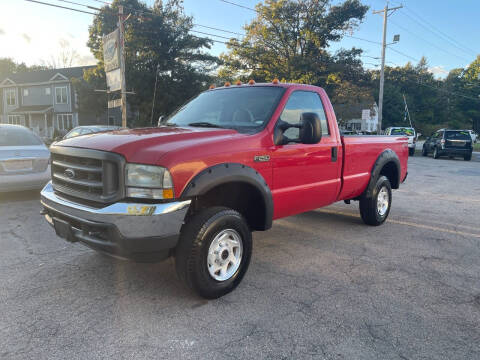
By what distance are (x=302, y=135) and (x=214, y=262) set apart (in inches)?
58.3

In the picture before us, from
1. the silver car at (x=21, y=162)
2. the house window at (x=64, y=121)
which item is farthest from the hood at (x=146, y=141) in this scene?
the house window at (x=64, y=121)

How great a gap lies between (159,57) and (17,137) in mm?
22611

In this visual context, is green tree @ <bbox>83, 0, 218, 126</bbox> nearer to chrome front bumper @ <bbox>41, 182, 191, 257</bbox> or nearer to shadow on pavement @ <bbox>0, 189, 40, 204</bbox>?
shadow on pavement @ <bbox>0, 189, 40, 204</bbox>

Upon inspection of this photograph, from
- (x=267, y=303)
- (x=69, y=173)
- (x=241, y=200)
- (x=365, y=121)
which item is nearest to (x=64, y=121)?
(x=365, y=121)

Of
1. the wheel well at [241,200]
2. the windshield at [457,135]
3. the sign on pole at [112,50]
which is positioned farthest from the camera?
the windshield at [457,135]

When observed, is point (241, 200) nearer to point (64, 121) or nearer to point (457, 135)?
point (457, 135)

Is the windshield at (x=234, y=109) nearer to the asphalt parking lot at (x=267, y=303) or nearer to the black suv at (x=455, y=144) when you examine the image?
the asphalt parking lot at (x=267, y=303)

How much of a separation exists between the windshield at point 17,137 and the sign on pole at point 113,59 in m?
8.58

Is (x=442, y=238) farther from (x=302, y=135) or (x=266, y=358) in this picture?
(x=266, y=358)

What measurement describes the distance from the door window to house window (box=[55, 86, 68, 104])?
38761mm

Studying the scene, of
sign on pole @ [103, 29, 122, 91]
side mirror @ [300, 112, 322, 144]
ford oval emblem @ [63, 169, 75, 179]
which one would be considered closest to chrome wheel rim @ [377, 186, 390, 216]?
side mirror @ [300, 112, 322, 144]

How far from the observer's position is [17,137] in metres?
7.25

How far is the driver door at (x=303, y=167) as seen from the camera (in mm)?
3857

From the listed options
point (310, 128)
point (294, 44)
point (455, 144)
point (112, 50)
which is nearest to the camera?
point (310, 128)
